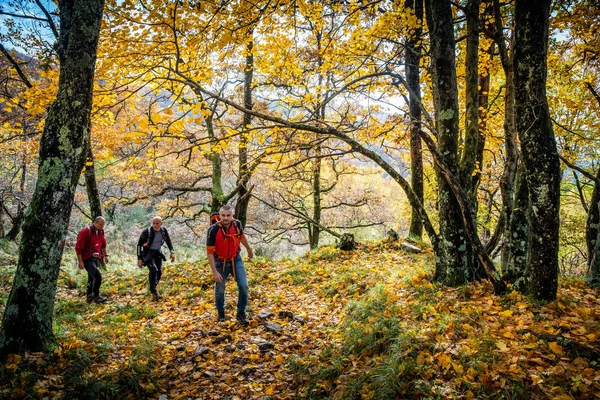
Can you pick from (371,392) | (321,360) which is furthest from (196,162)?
(371,392)

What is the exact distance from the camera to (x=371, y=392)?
10.8 ft

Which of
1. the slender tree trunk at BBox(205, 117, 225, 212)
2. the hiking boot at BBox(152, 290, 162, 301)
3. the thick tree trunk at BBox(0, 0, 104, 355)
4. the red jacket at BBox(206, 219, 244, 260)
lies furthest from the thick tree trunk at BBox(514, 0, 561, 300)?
the slender tree trunk at BBox(205, 117, 225, 212)

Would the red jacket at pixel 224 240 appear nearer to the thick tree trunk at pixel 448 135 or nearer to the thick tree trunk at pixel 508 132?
the thick tree trunk at pixel 448 135

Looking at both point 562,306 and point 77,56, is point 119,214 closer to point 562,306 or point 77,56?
point 77,56

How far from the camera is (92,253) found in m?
8.08

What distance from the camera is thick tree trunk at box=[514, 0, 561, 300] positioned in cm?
413

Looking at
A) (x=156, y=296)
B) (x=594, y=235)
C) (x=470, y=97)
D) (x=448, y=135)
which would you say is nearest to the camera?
(x=448, y=135)

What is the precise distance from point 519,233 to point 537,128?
6.48ft

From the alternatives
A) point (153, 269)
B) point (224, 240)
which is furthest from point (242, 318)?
point (153, 269)

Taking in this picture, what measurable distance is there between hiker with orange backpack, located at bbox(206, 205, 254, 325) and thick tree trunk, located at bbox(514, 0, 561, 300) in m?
4.27

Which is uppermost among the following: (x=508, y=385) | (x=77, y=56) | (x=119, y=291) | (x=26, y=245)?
(x=77, y=56)

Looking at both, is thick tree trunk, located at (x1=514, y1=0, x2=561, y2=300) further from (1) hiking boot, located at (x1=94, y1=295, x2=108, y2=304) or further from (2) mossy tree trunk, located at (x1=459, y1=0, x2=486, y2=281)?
(1) hiking boot, located at (x1=94, y1=295, x2=108, y2=304)

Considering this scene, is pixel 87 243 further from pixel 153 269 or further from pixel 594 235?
pixel 594 235

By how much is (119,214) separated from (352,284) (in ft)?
87.9
